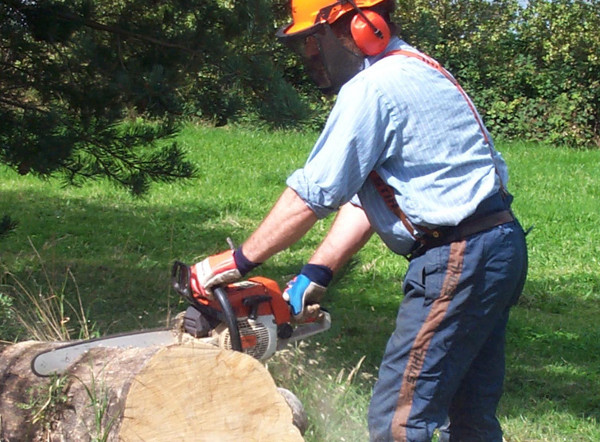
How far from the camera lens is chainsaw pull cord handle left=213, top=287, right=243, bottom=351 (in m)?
2.96

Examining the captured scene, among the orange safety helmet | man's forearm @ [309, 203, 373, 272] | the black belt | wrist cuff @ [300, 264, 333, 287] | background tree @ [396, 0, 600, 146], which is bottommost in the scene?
background tree @ [396, 0, 600, 146]

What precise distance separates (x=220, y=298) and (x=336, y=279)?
72.3 inches

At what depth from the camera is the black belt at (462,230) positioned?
2.73 m

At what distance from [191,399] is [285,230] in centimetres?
67

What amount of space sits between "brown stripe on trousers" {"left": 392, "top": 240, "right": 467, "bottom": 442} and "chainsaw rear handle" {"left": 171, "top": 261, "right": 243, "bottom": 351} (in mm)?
622

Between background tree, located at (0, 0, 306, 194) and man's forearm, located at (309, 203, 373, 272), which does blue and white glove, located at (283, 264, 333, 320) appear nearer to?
man's forearm, located at (309, 203, 373, 272)

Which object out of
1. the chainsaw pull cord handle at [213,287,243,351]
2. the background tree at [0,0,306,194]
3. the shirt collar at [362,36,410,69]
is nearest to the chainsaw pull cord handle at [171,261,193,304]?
the chainsaw pull cord handle at [213,287,243,351]

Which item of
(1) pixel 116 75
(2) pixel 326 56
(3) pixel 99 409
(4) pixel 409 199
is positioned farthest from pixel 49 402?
(1) pixel 116 75

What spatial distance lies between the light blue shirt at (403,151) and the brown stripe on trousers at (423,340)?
5.3 inches

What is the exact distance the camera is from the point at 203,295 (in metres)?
2.98

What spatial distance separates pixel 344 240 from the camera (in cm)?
322

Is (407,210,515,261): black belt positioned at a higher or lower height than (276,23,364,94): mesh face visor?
lower

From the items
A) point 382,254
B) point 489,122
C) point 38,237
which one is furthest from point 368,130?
point 489,122

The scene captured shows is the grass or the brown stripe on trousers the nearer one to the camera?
the brown stripe on trousers
